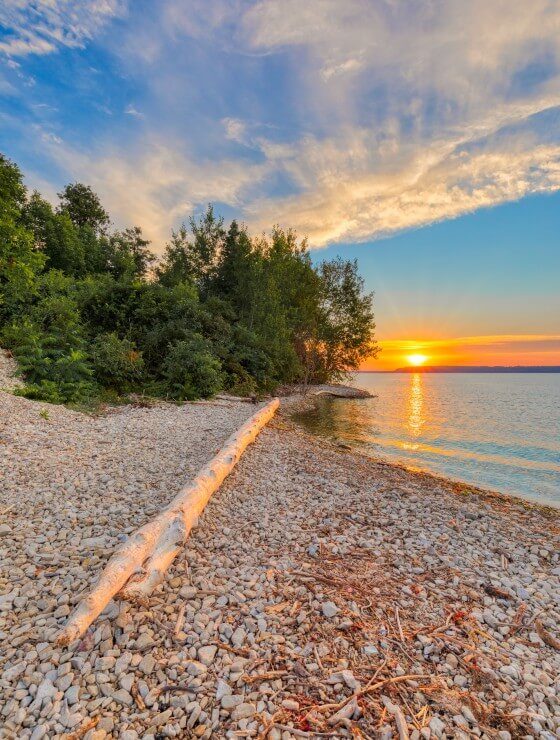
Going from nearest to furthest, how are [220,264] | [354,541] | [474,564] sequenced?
[474,564] → [354,541] → [220,264]

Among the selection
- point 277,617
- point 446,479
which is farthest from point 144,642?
point 446,479

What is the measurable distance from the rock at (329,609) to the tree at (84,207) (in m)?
46.4

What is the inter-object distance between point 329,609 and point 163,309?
66.3 ft

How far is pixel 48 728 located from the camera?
2367 millimetres

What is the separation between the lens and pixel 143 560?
3.96 metres

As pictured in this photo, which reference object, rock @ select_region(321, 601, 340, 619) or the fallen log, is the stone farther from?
the fallen log

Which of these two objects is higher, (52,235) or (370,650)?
(52,235)

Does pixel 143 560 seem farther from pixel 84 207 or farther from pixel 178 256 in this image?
pixel 84 207

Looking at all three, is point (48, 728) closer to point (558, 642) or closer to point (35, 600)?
point (35, 600)

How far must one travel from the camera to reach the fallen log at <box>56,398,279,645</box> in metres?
3.18

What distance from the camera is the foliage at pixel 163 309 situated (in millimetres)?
15156

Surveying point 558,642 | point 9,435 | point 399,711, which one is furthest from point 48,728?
point 9,435

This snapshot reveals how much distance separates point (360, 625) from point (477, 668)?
1.04 meters

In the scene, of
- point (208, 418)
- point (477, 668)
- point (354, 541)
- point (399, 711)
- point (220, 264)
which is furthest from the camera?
point (220, 264)
